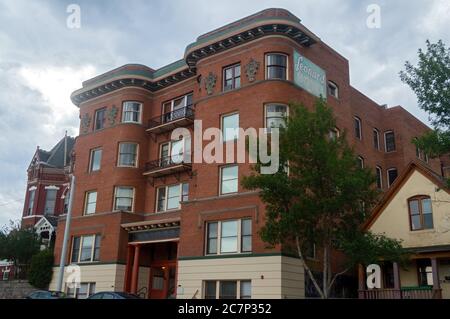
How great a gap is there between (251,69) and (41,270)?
23.2 metres

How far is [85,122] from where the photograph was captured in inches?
1636

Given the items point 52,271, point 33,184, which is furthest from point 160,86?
point 33,184

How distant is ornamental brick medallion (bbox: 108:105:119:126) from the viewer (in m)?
39.2

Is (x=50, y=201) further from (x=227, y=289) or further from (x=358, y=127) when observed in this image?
(x=358, y=127)

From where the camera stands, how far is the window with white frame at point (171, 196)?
34.9 metres

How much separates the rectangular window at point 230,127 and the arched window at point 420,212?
11.1 m

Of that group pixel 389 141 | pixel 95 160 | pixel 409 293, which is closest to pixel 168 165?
pixel 95 160

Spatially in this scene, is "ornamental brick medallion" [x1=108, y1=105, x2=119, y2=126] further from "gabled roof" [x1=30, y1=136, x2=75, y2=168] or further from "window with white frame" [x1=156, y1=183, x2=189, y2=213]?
"gabled roof" [x1=30, y1=136, x2=75, y2=168]

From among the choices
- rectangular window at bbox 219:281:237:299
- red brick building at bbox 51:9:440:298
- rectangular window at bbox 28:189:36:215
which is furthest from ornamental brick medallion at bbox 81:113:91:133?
rectangular window at bbox 219:281:237:299

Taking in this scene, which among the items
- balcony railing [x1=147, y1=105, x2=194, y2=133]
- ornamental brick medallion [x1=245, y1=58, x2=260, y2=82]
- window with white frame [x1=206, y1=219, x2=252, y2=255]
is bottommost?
window with white frame [x1=206, y1=219, x2=252, y2=255]

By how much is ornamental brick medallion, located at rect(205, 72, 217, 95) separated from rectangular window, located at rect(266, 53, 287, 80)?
4.20 m

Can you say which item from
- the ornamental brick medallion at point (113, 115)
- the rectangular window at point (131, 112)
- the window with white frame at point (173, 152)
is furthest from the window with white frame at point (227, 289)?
the ornamental brick medallion at point (113, 115)

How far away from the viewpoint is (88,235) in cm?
3716
